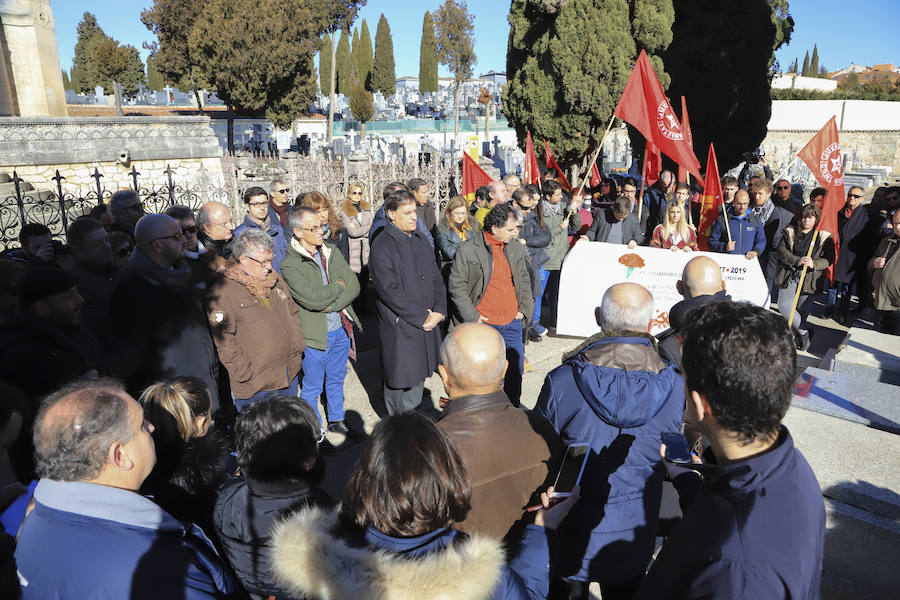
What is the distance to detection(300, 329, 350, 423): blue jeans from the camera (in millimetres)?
4371

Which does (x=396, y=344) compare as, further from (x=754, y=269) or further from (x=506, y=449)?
(x=754, y=269)

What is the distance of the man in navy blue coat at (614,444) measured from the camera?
2238 millimetres

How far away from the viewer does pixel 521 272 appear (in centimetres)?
485

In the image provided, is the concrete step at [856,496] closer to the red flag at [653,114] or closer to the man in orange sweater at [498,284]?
the man in orange sweater at [498,284]

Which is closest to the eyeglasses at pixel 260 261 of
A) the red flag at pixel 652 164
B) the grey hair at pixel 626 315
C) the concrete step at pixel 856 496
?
the grey hair at pixel 626 315

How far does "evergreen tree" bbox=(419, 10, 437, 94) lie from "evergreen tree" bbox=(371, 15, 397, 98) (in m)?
5.18

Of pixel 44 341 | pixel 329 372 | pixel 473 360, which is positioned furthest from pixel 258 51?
pixel 473 360

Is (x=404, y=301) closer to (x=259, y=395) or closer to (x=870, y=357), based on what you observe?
(x=259, y=395)

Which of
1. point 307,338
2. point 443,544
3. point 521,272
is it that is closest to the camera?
point 443,544

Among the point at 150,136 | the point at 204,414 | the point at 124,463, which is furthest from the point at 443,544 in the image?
the point at 150,136

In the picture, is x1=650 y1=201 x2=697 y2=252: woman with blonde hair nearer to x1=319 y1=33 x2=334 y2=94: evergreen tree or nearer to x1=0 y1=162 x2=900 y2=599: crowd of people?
x1=0 y1=162 x2=900 y2=599: crowd of people

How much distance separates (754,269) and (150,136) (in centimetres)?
1334

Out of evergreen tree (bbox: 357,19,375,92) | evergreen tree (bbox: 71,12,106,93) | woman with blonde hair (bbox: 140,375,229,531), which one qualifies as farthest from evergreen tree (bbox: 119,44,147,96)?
woman with blonde hair (bbox: 140,375,229,531)

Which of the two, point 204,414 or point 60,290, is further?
point 60,290
